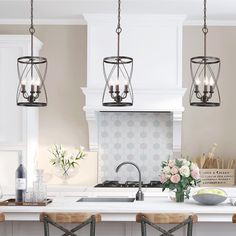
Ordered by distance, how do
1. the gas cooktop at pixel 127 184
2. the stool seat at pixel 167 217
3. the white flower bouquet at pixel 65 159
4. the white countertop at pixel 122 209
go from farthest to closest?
1. the white flower bouquet at pixel 65 159
2. the gas cooktop at pixel 127 184
3. the white countertop at pixel 122 209
4. the stool seat at pixel 167 217

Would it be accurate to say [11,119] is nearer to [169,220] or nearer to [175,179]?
[175,179]

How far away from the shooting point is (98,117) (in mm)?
6707

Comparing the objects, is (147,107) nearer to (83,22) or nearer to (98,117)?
(98,117)

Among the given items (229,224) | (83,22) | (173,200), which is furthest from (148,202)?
(83,22)

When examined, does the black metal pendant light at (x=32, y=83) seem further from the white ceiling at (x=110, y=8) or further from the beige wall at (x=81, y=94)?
the white ceiling at (x=110, y=8)

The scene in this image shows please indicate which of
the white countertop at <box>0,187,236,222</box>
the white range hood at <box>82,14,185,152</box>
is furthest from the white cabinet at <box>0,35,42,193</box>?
the white countertop at <box>0,187,236,222</box>

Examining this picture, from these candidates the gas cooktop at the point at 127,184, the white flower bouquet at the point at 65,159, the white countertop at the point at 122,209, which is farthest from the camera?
the white flower bouquet at the point at 65,159

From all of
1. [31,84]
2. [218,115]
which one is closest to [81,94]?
[218,115]

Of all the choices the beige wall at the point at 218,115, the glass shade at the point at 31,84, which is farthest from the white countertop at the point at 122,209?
the beige wall at the point at 218,115

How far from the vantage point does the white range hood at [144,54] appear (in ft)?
20.8

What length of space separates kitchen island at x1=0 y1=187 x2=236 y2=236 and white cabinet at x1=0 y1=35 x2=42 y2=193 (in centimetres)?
178

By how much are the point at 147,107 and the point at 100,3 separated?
120 cm

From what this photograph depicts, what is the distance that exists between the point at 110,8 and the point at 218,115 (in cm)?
171

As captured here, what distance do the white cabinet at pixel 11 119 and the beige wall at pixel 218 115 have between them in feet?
5.74
